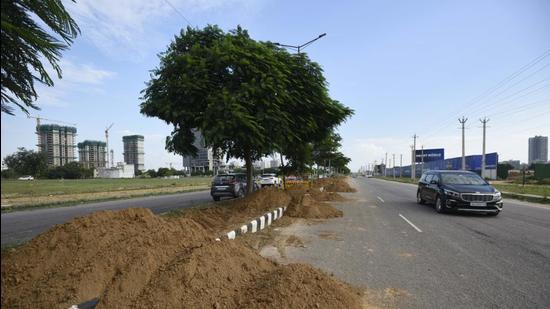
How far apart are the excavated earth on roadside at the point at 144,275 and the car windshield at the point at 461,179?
34.9 ft

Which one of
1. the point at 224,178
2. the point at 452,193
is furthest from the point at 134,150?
the point at 452,193

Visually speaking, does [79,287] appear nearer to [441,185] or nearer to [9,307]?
[9,307]

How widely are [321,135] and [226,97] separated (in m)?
6.18

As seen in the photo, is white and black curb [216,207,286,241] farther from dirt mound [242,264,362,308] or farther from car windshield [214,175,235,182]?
car windshield [214,175,235,182]

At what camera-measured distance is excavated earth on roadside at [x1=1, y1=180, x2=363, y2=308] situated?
12.1 feet

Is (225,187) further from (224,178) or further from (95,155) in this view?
(95,155)

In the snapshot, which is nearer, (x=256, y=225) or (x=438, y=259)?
(x=438, y=259)

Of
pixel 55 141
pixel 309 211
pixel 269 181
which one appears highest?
pixel 55 141

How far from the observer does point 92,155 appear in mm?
50562

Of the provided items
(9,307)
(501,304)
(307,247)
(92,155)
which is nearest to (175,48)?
(307,247)

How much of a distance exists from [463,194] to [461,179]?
1920mm

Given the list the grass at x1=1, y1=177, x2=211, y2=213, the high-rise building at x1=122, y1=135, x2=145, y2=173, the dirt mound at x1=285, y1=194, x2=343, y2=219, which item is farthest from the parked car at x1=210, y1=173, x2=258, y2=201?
the high-rise building at x1=122, y1=135, x2=145, y2=173

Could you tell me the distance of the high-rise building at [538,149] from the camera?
235ft

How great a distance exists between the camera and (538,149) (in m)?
73.9
